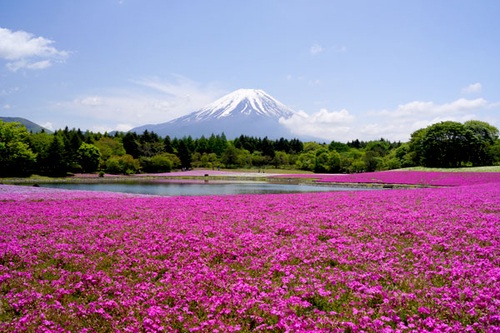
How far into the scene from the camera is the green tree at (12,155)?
231 feet

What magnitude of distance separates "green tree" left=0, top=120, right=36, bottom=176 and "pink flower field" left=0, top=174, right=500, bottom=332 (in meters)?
72.7

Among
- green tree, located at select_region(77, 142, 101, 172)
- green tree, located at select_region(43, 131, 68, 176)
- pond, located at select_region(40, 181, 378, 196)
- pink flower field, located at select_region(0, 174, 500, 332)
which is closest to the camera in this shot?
pink flower field, located at select_region(0, 174, 500, 332)

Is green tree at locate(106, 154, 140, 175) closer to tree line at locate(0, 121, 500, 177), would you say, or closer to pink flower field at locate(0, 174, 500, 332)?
tree line at locate(0, 121, 500, 177)

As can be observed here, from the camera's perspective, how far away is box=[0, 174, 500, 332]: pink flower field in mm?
5199

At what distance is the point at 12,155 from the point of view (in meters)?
70.4

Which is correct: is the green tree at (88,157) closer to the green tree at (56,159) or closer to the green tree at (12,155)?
the green tree at (56,159)

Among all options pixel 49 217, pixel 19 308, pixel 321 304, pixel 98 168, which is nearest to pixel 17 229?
pixel 49 217

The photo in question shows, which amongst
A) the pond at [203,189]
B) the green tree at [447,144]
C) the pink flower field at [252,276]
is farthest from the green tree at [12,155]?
the green tree at [447,144]

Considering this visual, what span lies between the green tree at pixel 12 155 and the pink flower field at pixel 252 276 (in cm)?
7268

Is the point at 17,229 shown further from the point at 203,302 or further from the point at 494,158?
the point at 494,158

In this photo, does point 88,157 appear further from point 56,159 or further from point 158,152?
point 158,152

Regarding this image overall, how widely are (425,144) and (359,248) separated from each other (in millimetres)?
85013

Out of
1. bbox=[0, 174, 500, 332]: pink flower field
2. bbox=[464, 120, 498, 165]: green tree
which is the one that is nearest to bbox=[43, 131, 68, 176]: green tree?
bbox=[0, 174, 500, 332]: pink flower field

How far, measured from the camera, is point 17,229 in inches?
477
